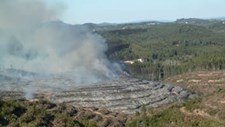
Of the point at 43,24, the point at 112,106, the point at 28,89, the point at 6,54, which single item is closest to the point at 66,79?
the point at 28,89

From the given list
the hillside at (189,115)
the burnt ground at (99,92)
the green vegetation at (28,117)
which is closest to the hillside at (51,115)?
the green vegetation at (28,117)

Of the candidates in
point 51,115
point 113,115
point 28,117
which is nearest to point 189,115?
point 113,115

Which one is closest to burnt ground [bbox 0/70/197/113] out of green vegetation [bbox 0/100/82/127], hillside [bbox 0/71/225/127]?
hillside [bbox 0/71/225/127]

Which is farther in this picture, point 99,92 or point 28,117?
point 99,92

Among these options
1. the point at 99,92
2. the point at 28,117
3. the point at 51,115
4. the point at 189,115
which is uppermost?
the point at 28,117

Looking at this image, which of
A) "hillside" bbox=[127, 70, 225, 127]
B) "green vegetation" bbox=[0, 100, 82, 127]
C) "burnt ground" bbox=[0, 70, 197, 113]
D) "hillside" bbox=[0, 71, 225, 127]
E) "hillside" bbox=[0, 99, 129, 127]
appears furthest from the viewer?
"burnt ground" bbox=[0, 70, 197, 113]

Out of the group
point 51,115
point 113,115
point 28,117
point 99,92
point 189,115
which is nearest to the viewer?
point 28,117

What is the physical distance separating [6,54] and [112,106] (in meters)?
75.4

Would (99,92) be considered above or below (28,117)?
below

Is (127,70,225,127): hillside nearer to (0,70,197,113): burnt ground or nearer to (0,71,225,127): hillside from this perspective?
(0,71,225,127): hillside

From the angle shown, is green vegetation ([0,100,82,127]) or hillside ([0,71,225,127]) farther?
hillside ([0,71,225,127])

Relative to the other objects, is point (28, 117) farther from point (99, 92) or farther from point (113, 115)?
point (99, 92)

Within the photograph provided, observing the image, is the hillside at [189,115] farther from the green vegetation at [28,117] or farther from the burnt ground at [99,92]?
the green vegetation at [28,117]

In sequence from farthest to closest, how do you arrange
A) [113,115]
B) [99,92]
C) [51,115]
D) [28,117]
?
[99,92] → [113,115] → [51,115] → [28,117]
